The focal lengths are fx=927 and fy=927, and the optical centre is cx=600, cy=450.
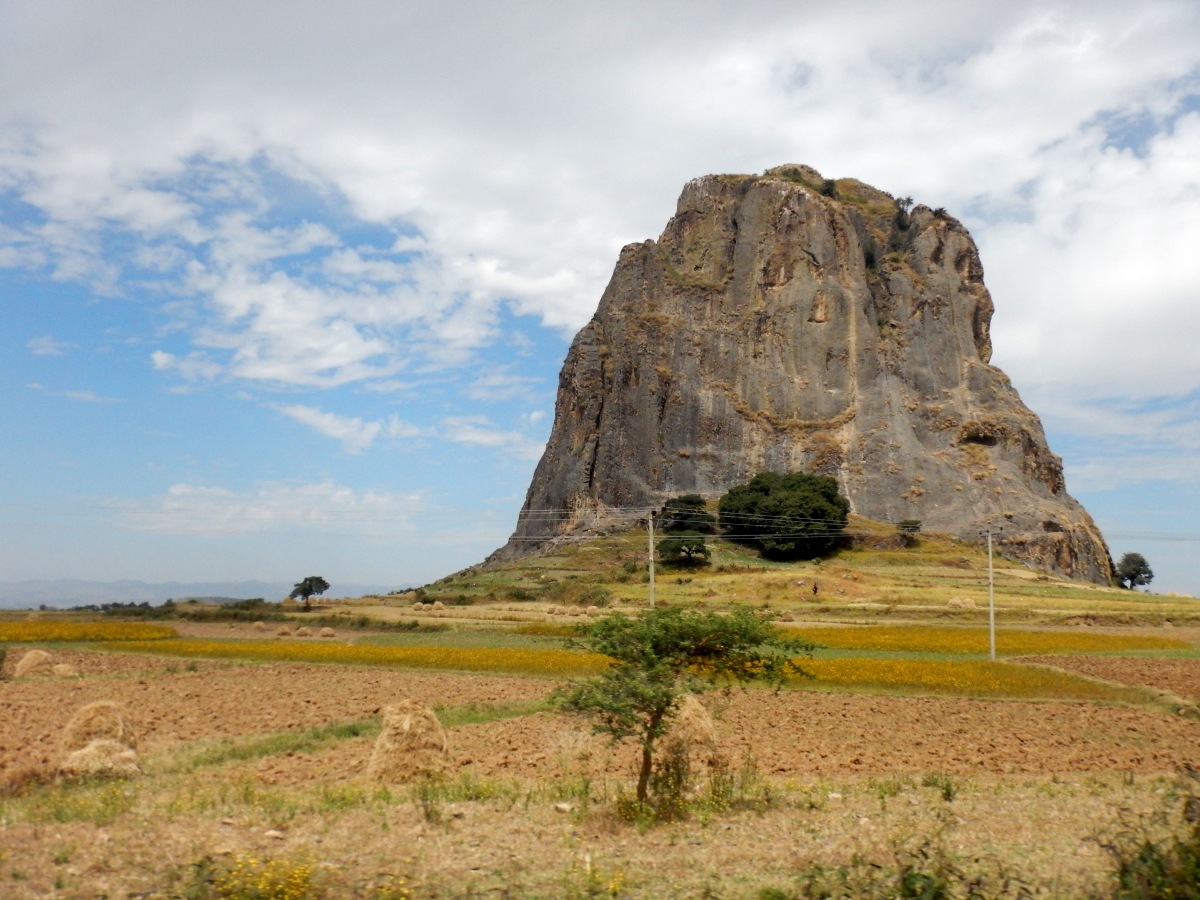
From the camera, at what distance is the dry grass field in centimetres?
974

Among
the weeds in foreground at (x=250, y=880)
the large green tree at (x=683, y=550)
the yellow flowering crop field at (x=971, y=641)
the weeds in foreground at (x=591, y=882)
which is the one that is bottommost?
the yellow flowering crop field at (x=971, y=641)

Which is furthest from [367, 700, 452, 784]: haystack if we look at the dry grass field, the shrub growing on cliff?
the shrub growing on cliff

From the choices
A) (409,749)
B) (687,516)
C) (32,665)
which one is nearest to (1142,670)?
(409,749)

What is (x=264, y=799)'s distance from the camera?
1316cm

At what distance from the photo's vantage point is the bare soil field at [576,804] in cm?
989

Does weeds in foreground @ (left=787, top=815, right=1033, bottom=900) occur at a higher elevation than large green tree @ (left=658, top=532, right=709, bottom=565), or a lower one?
lower

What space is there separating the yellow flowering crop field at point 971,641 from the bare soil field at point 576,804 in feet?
51.3

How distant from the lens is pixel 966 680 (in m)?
29.8

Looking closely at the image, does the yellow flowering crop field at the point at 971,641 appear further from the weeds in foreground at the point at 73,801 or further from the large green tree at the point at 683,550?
the large green tree at the point at 683,550

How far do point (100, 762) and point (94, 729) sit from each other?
1.26 meters

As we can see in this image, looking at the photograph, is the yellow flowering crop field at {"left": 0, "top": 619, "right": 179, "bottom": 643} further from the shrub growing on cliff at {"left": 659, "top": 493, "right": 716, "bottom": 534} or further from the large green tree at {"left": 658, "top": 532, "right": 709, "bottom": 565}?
the shrub growing on cliff at {"left": 659, "top": 493, "right": 716, "bottom": 534}

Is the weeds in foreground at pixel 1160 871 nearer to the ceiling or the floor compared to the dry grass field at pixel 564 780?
nearer to the ceiling

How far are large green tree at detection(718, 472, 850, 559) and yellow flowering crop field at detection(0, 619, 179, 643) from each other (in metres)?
55.6

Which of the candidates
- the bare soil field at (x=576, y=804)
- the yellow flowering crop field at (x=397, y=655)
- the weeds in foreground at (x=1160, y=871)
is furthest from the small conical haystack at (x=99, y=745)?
the yellow flowering crop field at (x=397, y=655)
